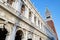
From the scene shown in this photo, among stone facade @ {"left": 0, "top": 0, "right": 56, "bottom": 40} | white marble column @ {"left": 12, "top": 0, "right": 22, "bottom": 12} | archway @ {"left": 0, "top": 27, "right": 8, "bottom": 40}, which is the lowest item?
archway @ {"left": 0, "top": 27, "right": 8, "bottom": 40}

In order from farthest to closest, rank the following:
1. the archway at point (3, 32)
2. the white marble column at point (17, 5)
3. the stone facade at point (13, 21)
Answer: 1. the white marble column at point (17, 5)
2. the archway at point (3, 32)
3. the stone facade at point (13, 21)

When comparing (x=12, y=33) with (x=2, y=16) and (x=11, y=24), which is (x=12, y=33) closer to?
(x=11, y=24)

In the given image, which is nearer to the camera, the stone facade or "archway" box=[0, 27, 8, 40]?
the stone facade

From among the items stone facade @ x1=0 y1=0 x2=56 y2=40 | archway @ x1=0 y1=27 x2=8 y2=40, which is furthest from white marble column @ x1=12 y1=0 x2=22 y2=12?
archway @ x1=0 y1=27 x2=8 y2=40

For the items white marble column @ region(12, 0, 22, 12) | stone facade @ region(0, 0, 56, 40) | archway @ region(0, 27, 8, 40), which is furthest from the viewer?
white marble column @ region(12, 0, 22, 12)

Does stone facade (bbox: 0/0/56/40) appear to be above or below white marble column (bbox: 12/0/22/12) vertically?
below

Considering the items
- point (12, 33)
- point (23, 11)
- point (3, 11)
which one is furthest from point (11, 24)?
point (23, 11)

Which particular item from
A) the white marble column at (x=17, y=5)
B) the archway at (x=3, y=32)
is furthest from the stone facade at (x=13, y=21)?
the archway at (x=3, y=32)

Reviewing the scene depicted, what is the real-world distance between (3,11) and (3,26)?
100cm

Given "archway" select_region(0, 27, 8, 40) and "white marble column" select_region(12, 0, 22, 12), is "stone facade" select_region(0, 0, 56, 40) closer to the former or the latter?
"white marble column" select_region(12, 0, 22, 12)

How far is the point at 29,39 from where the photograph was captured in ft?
29.3

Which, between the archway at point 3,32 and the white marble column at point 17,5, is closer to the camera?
the archway at point 3,32

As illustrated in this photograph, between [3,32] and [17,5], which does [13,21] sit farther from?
[17,5]

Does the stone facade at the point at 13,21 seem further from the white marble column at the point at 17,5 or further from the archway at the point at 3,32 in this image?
the archway at the point at 3,32
